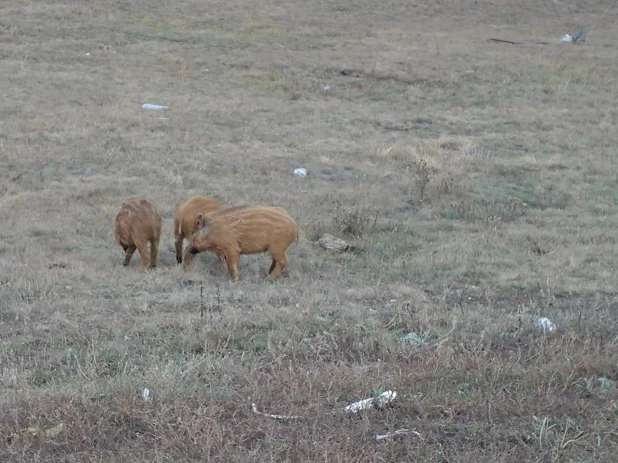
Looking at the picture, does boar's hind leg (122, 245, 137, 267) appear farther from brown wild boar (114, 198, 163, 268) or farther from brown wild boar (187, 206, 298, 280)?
brown wild boar (187, 206, 298, 280)

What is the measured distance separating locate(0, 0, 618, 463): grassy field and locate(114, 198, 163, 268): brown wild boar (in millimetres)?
278

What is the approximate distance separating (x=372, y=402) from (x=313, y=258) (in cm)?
498

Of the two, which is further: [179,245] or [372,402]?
[179,245]

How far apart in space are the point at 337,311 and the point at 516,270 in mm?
2808

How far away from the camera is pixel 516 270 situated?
29.6 ft

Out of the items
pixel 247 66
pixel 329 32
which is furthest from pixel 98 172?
pixel 329 32

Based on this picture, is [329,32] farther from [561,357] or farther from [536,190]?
[561,357]

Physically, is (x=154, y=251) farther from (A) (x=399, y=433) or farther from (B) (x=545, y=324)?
(A) (x=399, y=433)

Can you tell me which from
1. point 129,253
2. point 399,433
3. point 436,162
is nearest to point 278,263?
point 129,253

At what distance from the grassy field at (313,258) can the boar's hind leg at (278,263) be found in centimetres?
21

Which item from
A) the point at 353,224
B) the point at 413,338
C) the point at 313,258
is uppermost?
the point at 413,338

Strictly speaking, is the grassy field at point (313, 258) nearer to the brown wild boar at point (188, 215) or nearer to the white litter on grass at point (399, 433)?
the white litter on grass at point (399, 433)

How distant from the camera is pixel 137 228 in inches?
358

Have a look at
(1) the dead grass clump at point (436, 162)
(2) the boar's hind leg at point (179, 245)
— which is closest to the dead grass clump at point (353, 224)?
(1) the dead grass clump at point (436, 162)
